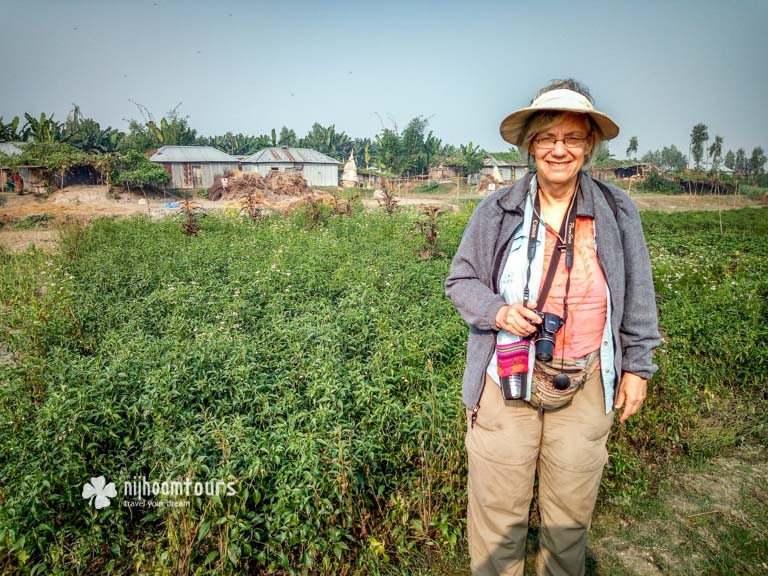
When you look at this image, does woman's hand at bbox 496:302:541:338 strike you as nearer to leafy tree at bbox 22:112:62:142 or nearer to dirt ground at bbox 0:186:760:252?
dirt ground at bbox 0:186:760:252

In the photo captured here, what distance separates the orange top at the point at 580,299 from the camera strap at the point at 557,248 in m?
0.01

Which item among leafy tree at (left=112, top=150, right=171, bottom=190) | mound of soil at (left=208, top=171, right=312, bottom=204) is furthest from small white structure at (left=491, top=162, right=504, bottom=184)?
leafy tree at (left=112, top=150, right=171, bottom=190)

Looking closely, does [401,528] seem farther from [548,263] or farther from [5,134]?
[5,134]

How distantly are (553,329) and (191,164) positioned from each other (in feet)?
112

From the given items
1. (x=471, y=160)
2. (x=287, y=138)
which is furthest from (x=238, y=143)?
(x=471, y=160)

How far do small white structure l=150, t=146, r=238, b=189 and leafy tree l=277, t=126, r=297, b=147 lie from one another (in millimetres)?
22339

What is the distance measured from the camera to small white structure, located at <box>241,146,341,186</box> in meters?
36.1

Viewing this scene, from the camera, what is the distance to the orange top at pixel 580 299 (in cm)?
160

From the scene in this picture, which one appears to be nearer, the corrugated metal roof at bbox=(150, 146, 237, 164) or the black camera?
the black camera

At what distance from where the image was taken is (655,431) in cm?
304

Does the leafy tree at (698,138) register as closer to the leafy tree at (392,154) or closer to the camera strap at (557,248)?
the leafy tree at (392,154)

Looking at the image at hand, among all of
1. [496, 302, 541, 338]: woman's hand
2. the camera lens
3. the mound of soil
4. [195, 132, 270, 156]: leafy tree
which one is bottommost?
the camera lens

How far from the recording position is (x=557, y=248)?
162 cm

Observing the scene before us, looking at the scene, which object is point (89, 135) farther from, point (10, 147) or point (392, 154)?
point (392, 154)
